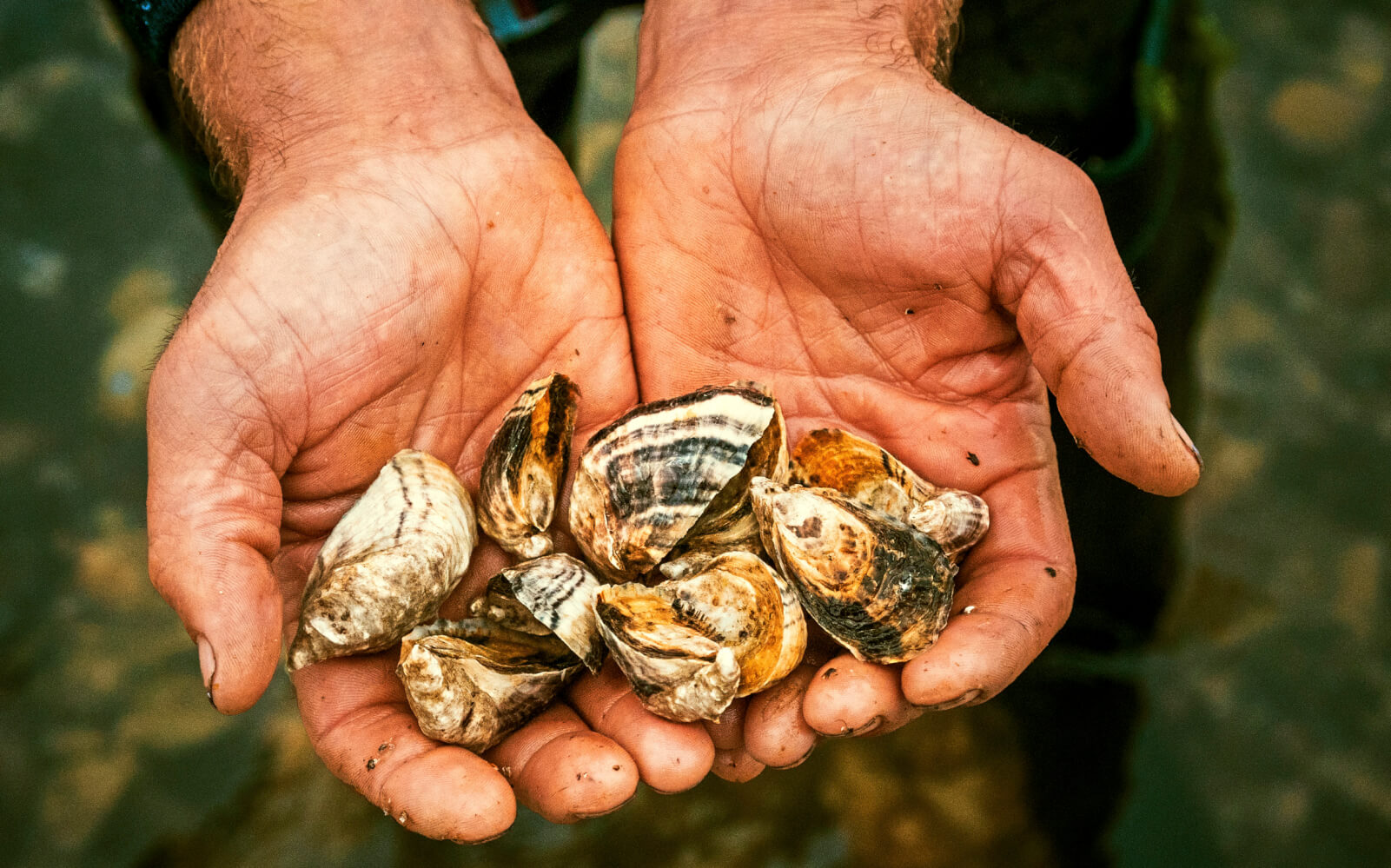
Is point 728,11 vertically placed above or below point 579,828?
above

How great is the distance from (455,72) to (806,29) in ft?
2.98

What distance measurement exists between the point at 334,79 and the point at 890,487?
5.53 feet

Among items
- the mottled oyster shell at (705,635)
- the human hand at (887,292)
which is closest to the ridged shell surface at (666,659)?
the mottled oyster shell at (705,635)

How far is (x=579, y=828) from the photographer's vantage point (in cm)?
304

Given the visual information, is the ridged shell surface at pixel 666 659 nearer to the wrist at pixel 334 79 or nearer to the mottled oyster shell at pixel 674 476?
the mottled oyster shell at pixel 674 476

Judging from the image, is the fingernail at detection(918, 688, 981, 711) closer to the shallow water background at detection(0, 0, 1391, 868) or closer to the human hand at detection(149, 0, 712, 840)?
the human hand at detection(149, 0, 712, 840)

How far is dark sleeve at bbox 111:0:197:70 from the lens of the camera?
2.71 meters

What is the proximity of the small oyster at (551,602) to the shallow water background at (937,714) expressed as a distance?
1.36 meters

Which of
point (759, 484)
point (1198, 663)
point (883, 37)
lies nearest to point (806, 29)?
point (883, 37)

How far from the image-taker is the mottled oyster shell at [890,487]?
1950 millimetres

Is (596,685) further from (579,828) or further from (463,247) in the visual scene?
(579,828)

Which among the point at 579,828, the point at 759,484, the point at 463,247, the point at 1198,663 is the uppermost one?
the point at 463,247

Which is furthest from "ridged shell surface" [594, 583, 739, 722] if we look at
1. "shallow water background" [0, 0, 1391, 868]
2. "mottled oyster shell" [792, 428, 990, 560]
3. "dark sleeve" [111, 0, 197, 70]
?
"dark sleeve" [111, 0, 197, 70]

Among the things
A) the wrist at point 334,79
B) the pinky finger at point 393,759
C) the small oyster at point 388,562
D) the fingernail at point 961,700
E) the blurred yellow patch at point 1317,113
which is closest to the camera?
the pinky finger at point 393,759
